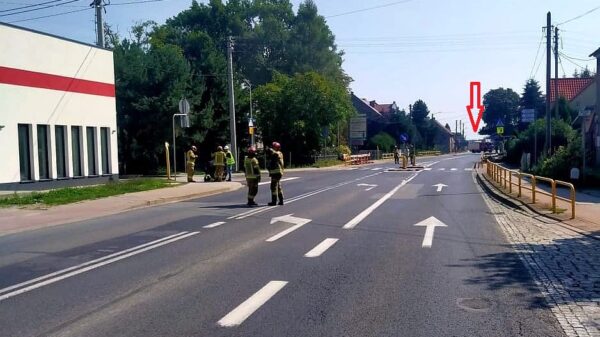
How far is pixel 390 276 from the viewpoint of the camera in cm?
804

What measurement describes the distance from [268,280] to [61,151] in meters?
19.8

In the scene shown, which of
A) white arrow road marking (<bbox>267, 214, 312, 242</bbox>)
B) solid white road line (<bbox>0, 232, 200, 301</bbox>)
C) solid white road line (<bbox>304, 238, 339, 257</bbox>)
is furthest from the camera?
white arrow road marking (<bbox>267, 214, 312, 242</bbox>)

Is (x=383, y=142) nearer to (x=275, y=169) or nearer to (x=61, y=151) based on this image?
(x=61, y=151)

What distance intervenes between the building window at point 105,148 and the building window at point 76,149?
164 cm

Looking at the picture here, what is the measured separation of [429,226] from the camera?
13.4 m

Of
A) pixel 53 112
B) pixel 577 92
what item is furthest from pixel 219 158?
pixel 577 92

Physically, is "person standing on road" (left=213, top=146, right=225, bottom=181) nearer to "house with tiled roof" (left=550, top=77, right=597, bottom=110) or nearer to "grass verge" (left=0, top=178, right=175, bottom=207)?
"grass verge" (left=0, top=178, right=175, bottom=207)

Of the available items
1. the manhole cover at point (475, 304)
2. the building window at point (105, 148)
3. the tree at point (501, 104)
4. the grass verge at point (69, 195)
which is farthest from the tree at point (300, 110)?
the tree at point (501, 104)

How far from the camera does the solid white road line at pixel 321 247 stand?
380 inches

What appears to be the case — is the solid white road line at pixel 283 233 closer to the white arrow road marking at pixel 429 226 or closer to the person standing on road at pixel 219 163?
the white arrow road marking at pixel 429 226

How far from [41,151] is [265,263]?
58.9ft

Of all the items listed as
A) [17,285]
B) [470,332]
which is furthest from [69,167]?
[470,332]

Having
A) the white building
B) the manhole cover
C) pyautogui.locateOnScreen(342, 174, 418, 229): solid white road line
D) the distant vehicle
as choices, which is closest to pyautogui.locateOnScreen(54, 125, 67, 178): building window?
the white building

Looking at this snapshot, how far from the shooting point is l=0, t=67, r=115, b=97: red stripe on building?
2208cm
